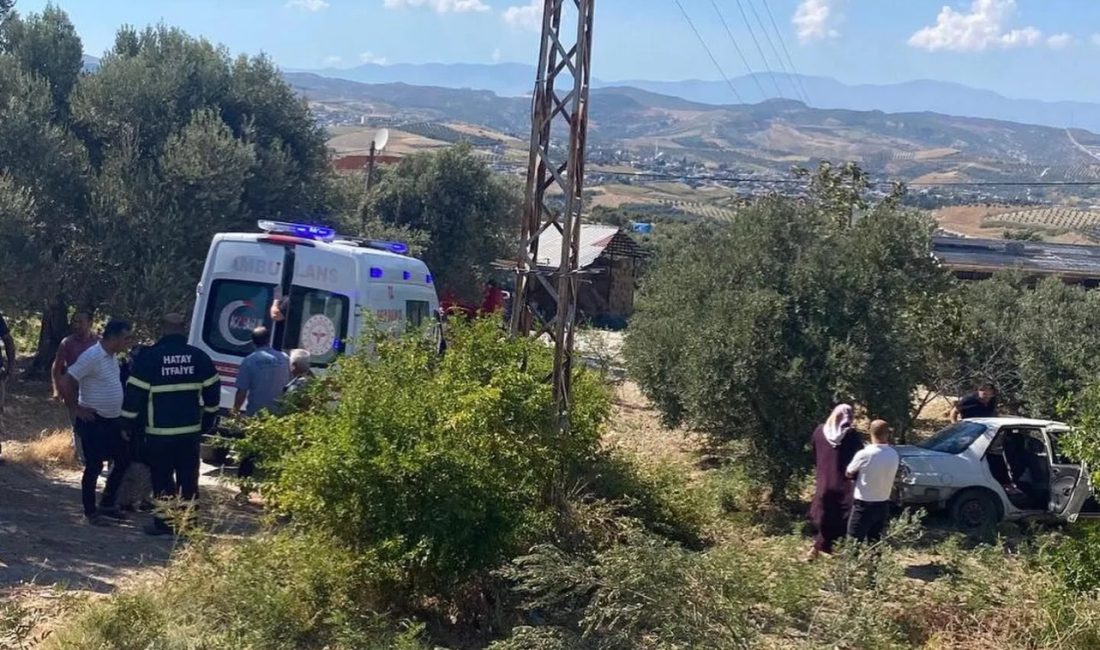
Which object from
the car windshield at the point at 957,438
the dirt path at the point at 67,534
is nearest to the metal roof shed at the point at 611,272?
the car windshield at the point at 957,438

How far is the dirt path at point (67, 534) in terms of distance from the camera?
21.9 ft

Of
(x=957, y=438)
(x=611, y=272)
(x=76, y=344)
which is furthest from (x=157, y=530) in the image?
(x=611, y=272)

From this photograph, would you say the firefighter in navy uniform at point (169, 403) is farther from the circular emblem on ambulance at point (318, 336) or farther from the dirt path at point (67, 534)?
the circular emblem on ambulance at point (318, 336)

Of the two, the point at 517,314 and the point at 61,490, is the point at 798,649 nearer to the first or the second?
the point at 517,314

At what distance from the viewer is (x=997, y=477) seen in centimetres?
1145

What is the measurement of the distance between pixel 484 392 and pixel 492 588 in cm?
108

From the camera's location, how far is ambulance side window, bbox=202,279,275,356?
1034cm

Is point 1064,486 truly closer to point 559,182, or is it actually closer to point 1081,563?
point 1081,563

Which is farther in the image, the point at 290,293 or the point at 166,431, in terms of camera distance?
the point at 290,293

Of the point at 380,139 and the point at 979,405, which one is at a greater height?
the point at 380,139

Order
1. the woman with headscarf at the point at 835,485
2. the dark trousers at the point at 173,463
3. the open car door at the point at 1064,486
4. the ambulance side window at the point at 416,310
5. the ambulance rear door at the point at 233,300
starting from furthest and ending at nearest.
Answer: the open car door at the point at 1064,486
the ambulance side window at the point at 416,310
the ambulance rear door at the point at 233,300
the woman with headscarf at the point at 835,485
the dark trousers at the point at 173,463

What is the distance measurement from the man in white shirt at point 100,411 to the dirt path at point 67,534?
27 cm

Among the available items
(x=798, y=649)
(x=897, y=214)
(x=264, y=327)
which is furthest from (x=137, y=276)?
(x=798, y=649)

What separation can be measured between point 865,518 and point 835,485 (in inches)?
14.9
